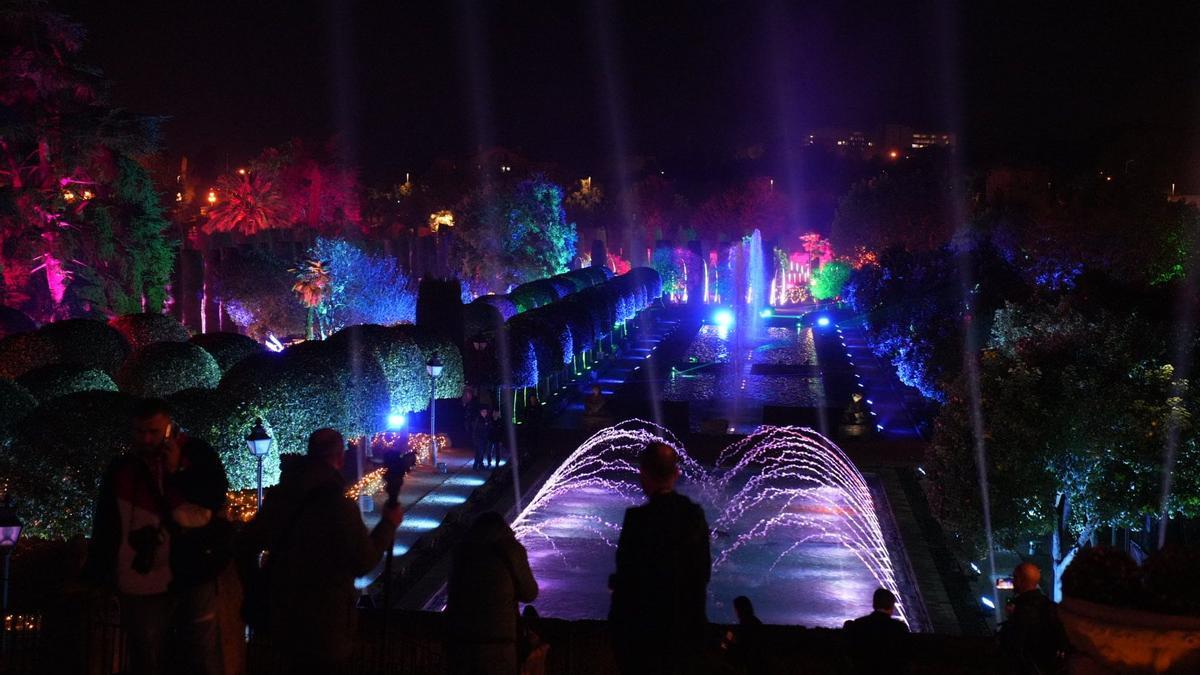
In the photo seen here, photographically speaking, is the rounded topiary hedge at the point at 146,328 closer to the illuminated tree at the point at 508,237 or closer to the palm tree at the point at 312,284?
the palm tree at the point at 312,284

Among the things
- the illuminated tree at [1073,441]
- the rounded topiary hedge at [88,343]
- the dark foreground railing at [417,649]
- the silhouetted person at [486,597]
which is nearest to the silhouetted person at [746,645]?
the dark foreground railing at [417,649]

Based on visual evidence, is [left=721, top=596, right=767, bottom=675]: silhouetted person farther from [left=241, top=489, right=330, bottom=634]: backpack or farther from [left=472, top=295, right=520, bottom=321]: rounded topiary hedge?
[left=472, top=295, right=520, bottom=321]: rounded topiary hedge

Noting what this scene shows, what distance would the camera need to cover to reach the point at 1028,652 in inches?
293

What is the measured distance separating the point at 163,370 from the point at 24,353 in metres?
3.27

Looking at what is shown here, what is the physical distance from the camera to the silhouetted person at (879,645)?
732 cm

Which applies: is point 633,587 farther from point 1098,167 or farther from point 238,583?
point 1098,167

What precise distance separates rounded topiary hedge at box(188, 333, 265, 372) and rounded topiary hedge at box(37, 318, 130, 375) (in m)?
1.58

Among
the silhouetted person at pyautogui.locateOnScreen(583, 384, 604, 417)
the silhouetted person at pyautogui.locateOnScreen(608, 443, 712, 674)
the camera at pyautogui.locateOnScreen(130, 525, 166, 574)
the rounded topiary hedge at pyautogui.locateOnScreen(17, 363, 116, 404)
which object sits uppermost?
the rounded topiary hedge at pyautogui.locateOnScreen(17, 363, 116, 404)

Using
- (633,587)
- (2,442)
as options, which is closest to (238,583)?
(633,587)

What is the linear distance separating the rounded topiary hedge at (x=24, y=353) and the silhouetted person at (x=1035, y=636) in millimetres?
20537

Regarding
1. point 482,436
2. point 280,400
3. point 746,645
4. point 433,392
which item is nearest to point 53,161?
point 433,392

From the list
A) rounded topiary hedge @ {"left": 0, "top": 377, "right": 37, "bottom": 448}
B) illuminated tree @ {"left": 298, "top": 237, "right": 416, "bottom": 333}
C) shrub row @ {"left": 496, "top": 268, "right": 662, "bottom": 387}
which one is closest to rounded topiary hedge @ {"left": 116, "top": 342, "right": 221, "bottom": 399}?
rounded topiary hedge @ {"left": 0, "top": 377, "right": 37, "bottom": 448}

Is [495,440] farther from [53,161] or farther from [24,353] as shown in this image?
[53,161]

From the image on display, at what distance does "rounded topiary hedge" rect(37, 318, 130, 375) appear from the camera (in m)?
24.4
